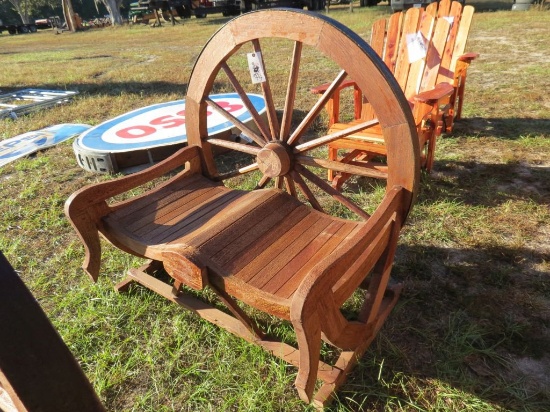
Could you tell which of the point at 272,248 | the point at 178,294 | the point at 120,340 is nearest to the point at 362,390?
the point at 272,248

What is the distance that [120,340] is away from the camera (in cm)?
194

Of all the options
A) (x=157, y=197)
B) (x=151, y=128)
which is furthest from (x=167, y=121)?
(x=157, y=197)

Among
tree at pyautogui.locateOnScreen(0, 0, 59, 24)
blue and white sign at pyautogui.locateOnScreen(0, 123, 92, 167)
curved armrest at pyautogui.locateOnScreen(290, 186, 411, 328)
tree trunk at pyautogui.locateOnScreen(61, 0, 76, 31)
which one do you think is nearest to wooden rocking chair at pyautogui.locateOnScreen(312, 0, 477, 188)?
curved armrest at pyautogui.locateOnScreen(290, 186, 411, 328)

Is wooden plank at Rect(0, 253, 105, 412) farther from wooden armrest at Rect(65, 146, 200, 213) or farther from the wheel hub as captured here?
the wheel hub

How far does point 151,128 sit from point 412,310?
337 centimetres

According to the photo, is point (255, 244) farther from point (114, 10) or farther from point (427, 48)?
point (114, 10)

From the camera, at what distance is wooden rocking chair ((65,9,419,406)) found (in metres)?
1.33

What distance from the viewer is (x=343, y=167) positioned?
1.79 m

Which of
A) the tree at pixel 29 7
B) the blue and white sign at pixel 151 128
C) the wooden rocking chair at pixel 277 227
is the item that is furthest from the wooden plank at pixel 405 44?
the tree at pixel 29 7

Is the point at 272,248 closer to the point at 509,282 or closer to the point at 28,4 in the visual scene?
the point at 509,282

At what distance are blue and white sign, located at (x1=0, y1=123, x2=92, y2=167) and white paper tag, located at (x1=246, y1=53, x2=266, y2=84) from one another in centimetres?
357

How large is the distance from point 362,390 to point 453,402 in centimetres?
36

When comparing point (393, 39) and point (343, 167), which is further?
point (393, 39)

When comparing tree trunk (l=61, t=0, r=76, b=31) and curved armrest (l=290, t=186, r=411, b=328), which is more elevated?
tree trunk (l=61, t=0, r=76, b=31)
